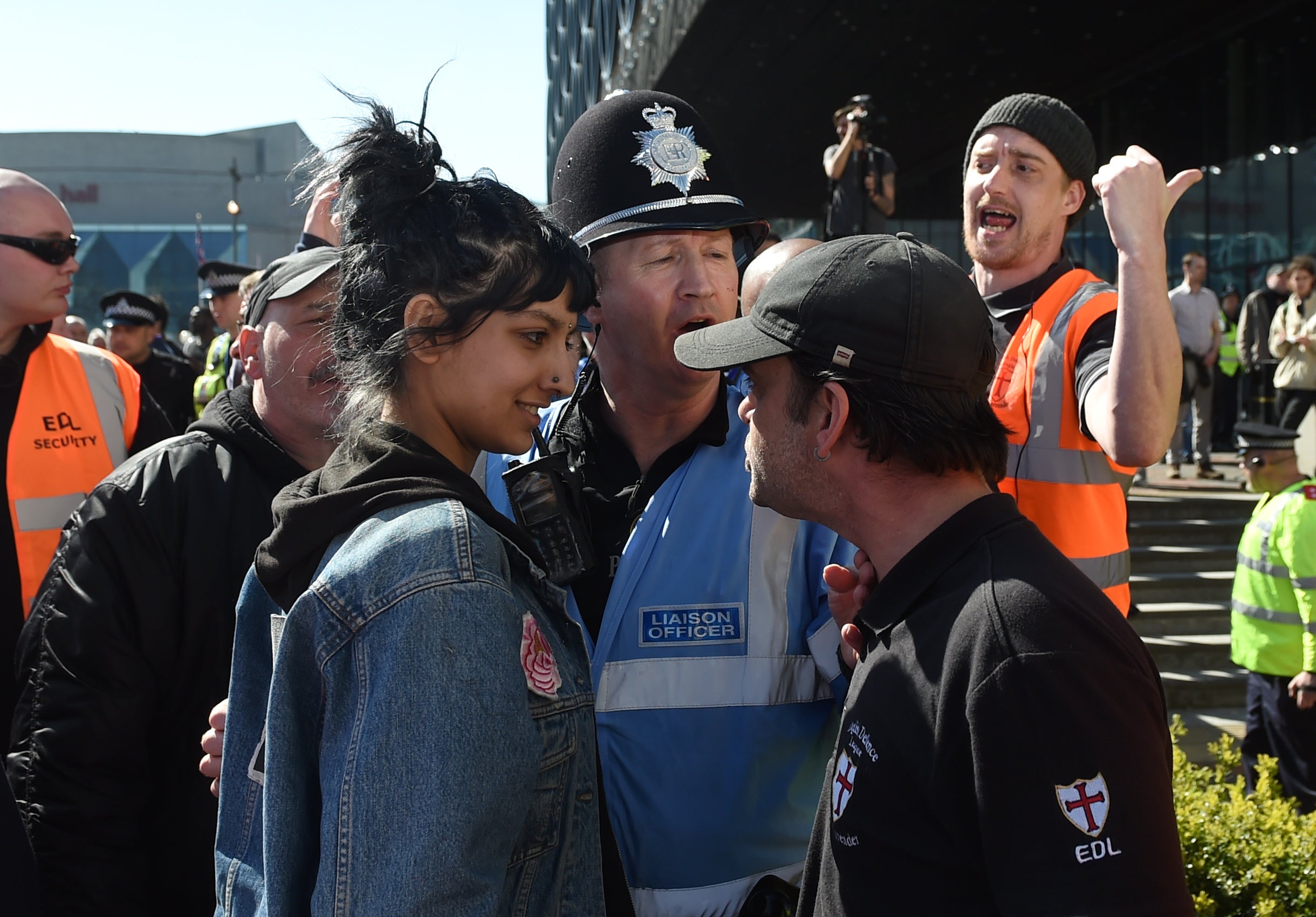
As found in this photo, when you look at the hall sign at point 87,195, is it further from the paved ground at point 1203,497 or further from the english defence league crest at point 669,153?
the english defence league crest at point 669,153

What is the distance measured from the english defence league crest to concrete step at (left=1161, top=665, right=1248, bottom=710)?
6270 mm

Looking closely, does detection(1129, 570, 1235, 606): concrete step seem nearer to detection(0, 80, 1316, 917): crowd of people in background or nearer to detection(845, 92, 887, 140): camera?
detection(845, 92, 887, 140): camera

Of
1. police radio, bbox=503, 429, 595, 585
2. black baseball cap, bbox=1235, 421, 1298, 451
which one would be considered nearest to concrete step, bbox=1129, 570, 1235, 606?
black baseball cap, bbox=1235, 421, 1298, 451

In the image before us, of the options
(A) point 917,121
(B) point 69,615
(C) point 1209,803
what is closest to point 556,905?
(B) point 69,615

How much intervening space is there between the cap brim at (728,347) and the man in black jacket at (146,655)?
36.6 inches

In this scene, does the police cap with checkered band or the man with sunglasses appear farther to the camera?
the police cap with checkered band

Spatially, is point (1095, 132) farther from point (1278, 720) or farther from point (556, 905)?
point (556, 905)

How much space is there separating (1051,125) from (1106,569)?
133 cm

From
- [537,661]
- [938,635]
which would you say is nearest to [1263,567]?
[938,635]

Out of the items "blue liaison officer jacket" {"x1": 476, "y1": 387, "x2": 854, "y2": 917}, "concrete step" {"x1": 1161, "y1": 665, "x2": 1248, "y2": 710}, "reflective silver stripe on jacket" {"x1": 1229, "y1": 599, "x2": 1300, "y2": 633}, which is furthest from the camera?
"concrete step" {"x1": 1161, "y1": 665, "x2": 1248, "y2": 710}

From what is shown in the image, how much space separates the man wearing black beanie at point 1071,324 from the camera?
8.16 ft

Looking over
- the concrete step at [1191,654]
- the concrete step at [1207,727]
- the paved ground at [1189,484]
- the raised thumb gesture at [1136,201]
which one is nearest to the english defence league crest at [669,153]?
the raised thumb gesture at [1136,201]

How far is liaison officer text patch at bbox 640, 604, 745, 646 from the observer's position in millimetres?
2074

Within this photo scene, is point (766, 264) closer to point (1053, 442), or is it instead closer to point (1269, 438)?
point (1053, 442)
